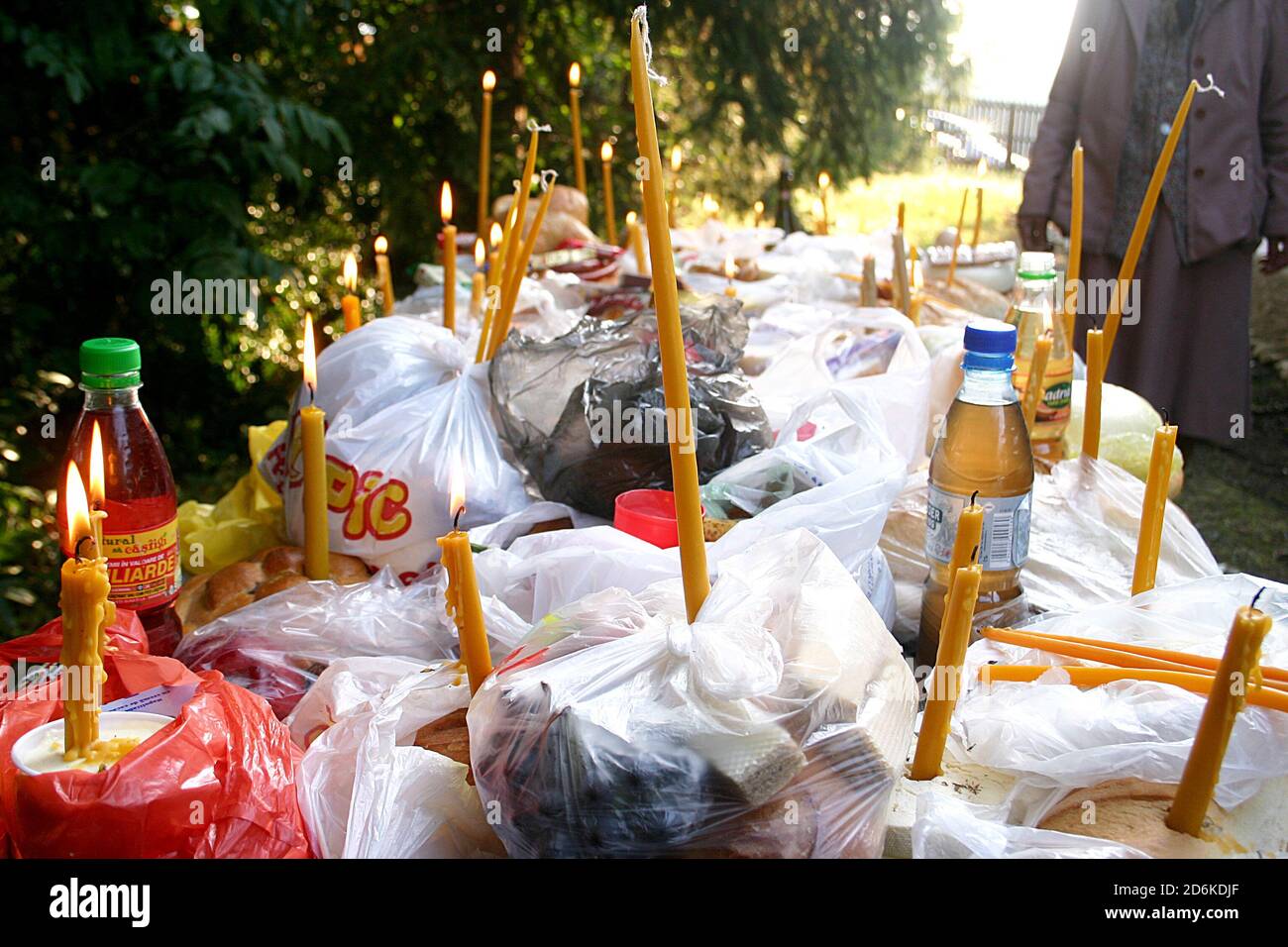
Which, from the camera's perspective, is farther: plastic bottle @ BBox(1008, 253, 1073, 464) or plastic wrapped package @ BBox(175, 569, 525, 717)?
plastic bottle @ BBox(1008, 253, 1073, 464)

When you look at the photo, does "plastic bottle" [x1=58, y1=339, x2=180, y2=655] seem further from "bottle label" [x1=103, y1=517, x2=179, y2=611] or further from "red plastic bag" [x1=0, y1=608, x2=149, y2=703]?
"red plastic bag" [x1=0, y1=608, x2=149, y2=703]

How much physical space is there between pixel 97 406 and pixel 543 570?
60 cm

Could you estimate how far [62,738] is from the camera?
96 cm

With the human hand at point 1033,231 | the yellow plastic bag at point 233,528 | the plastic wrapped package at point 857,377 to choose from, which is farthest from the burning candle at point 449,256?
the human hand at point 1033,231

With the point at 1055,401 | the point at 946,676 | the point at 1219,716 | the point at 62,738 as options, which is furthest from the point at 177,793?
the point at 1055,401

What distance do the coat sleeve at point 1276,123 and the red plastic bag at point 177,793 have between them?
3.90 metres

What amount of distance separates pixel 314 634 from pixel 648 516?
473 millimetres

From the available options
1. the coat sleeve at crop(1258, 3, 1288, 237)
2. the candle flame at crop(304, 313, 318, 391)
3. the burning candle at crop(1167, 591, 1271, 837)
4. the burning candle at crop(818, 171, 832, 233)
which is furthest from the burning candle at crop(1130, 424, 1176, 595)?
the coat sleeve at crop(1258, 3, 1288, 237)

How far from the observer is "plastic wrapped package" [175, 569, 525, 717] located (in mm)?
1413

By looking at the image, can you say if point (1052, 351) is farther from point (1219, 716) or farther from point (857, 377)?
point (1219, 716)

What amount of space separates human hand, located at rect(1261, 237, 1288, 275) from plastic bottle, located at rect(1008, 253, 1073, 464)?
2.41m

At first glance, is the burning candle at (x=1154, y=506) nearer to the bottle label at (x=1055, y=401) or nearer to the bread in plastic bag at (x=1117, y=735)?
the bread in plastic bag at (x=1117, y=735)

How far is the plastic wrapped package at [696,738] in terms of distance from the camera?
2.89 ft

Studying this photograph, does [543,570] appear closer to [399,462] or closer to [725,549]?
[725,549]
